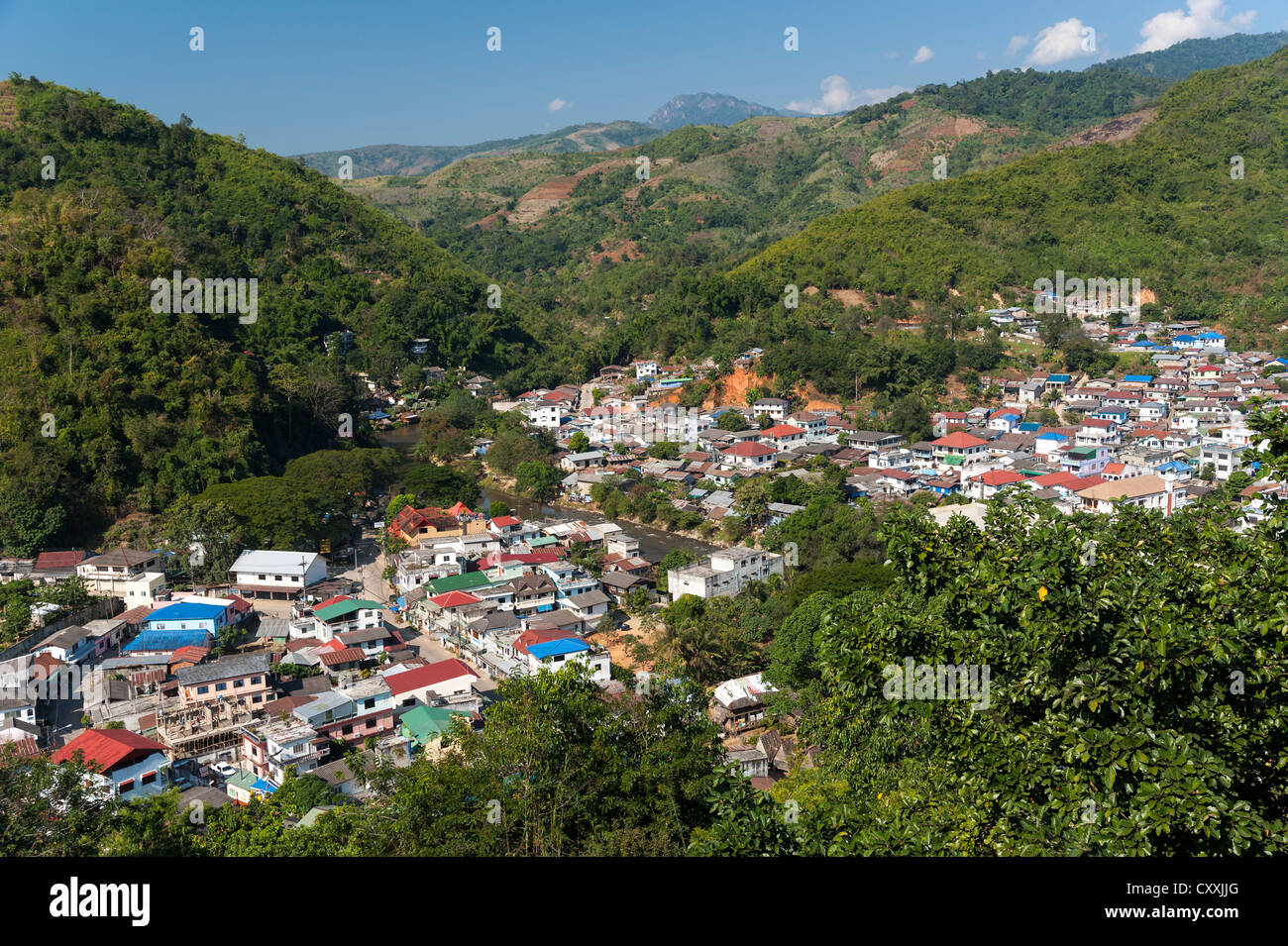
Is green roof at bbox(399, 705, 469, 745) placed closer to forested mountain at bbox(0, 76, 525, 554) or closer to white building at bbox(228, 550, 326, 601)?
white building at bbox(228, 550, 326, 601)

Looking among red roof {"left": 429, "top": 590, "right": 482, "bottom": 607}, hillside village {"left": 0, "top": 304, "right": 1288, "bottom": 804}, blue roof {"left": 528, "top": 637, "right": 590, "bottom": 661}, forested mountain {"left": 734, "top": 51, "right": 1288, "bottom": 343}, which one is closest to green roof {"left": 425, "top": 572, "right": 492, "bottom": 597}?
hillside village {"left": 0, "top": 304, "right": 1288, "bottom": 804}

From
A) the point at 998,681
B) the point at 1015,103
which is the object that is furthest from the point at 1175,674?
the point at 1015,103

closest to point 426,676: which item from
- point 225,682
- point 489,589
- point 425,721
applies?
point 425,721

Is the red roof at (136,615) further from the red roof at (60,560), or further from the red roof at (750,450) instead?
the red roof at (750,450)

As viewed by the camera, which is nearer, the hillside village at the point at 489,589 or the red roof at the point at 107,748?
the red roof at the point at 107,748

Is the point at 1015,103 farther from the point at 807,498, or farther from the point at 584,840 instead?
the point at 584,840

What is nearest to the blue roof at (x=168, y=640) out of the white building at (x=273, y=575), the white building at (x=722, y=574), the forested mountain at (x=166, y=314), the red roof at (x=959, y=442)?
the white building at (x=273, y=575)

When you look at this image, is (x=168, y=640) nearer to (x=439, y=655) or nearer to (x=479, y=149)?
(x=439, y=655)

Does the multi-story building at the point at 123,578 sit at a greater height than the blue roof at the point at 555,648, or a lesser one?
greater
